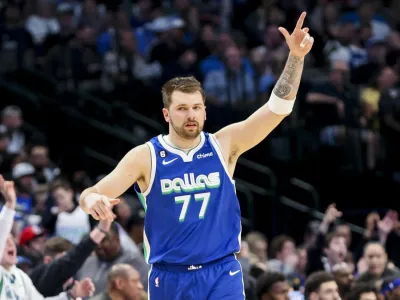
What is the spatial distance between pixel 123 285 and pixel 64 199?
4.17 m

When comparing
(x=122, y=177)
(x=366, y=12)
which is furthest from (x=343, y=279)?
(x=366, y=12)

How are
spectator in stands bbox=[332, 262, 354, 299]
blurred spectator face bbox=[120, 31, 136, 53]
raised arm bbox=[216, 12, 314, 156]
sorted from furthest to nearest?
blurred spectator face bbox=[120, 31, 136, 53]
spectator in stands bbox=[332, 262, 354, 299]
raised arm bbox=[216, 12, 314, 156]

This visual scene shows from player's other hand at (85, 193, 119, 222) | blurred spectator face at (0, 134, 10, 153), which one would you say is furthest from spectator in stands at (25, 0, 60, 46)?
player's other hand at (85, 193, 119, 222)

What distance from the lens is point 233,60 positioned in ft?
56.9

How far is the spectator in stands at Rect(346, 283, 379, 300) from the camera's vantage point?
10.4 meters

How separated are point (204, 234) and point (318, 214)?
899 centimetres

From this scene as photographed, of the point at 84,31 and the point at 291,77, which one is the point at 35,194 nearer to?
the point at 84,31

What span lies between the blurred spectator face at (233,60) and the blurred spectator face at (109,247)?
6734 millimetres

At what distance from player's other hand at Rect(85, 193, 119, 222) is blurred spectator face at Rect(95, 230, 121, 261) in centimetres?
412

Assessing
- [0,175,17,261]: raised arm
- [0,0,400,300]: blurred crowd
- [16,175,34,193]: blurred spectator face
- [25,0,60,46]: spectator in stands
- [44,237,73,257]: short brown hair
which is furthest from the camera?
[25,0,60,46]: spectator in stands

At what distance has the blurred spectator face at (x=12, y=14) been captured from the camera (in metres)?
19.2

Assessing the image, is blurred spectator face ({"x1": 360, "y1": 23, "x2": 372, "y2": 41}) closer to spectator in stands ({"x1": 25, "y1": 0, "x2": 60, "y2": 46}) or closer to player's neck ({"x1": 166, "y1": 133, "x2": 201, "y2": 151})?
spectator in stands ({"x1": 25, "y1": 0, "x2": 60, "y2": 46})

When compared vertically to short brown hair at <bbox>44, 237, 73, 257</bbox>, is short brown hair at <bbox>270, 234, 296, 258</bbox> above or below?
below

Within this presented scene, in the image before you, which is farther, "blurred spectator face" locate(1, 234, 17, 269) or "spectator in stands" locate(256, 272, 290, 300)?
"spectator in stands" locate(256, 272, 290, 300)
